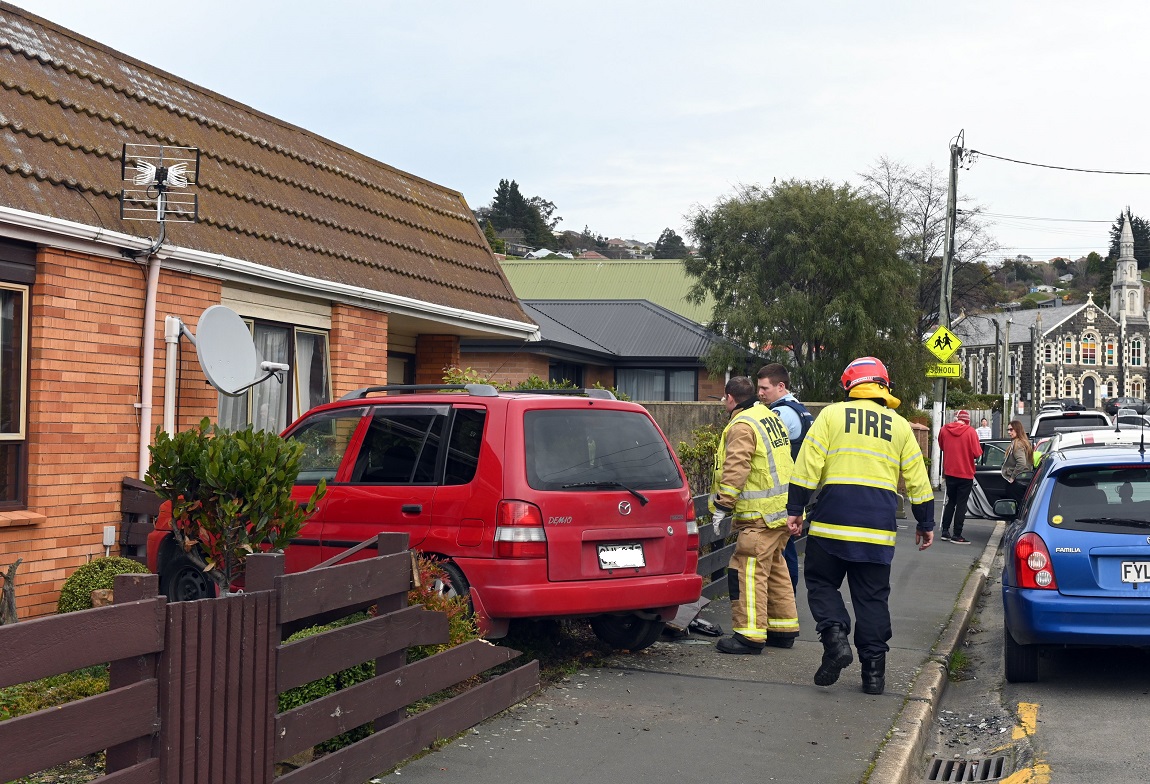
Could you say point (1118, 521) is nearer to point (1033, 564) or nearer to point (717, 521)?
point (1033, 564)

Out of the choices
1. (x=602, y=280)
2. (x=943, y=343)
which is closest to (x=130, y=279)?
(x=943, y=343)

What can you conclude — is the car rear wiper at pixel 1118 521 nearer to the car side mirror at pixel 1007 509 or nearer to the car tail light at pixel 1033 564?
the car tail light at pixel 1033 564

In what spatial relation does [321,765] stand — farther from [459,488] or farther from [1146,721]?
[1146,721]

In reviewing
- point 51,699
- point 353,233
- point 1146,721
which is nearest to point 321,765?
point 51,699

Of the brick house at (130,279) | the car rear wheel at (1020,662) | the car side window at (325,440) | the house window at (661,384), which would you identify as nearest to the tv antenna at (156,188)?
the brick house at (130,279)

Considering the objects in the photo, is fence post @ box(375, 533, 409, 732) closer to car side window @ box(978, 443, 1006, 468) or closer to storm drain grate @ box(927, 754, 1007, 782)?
storm drain grate @ box(927, 754, 1007, 782)

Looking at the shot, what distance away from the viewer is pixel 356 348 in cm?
1212

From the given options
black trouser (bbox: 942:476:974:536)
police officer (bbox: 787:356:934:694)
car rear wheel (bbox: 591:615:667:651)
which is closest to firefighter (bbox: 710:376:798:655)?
car rear wheel (bbox: 591:615:667:651)

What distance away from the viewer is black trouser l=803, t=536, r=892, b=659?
720 centimetres

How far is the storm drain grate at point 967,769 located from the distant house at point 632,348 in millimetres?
18701

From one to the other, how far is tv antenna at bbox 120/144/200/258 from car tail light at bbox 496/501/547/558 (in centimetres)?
397

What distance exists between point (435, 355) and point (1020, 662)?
28.7 ft

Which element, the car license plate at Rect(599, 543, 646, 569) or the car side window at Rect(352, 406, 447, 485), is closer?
the car license plate at Rect(599, 543, 646, 569)

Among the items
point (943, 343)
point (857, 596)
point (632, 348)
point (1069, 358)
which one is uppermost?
point (1069, 358)
